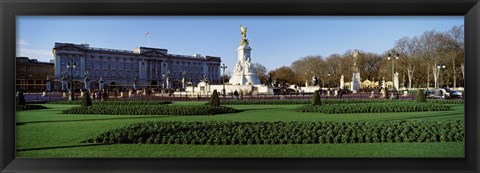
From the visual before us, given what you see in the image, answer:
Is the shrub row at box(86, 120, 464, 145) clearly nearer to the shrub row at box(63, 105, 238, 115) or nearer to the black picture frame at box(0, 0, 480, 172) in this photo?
the black picture frame at box(0, 0, 480, 172)

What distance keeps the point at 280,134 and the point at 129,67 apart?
196ft

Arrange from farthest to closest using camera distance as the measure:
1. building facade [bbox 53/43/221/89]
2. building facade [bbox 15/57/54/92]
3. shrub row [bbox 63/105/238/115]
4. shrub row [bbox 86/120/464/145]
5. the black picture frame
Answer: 1. building facade [bbox 53/43/221/89]
2. shrub row [bbox 63/105/238/115]
3. shrub row [bbox 86/120/464/145]
4. building facade [bbox 15/57/54/92]
5. the black picture frame

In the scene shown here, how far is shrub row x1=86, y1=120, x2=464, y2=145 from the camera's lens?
8.17 metres

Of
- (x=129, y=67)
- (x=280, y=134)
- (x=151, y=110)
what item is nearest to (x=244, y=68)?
(x=129, y=67)

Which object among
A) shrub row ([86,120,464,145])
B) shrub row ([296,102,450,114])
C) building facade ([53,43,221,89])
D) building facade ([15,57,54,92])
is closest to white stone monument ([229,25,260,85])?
building facade ([53,43,221,89])

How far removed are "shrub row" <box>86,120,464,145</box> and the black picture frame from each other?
2.14 meters

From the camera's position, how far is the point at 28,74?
2297 cm

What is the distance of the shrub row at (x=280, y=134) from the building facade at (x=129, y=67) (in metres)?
39.5

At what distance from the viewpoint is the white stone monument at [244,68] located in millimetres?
43500

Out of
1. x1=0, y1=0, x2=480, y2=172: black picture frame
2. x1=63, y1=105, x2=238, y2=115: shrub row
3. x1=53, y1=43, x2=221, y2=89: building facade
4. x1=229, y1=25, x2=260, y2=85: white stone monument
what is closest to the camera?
x1=0, y1=0, x2=480, y2=172: black picture frame

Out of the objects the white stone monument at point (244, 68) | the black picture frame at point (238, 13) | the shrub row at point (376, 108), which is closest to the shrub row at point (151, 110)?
the shrub row at point (376, 108)

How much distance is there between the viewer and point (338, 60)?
5853 centimetres
